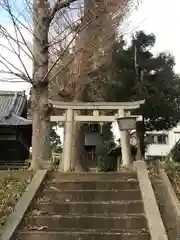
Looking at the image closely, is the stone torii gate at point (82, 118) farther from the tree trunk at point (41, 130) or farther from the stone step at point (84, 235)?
the stone step at point (84, 235)

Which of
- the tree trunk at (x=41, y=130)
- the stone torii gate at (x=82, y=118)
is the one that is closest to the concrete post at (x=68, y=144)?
the stone torii gate at (x=82, y=118)

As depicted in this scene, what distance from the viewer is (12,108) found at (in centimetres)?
1931

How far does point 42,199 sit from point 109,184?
151cm

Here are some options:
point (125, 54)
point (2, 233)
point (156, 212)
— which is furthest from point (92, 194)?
point (125, 54)

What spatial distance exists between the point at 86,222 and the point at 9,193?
1908 mm

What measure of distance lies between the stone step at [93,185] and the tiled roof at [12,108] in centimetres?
904

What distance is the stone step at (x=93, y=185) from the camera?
344 inches

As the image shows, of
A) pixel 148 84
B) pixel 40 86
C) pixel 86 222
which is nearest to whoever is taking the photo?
pixel 86 222

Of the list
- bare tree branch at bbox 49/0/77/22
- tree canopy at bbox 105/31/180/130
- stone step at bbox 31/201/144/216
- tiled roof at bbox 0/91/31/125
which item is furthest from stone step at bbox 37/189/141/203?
tree canopy at bbox 105/31/180/130

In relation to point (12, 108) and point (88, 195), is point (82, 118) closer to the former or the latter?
point (88, 195)

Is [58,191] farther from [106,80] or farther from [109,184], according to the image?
[106,80]

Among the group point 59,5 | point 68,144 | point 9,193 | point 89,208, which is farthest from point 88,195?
point 59,5

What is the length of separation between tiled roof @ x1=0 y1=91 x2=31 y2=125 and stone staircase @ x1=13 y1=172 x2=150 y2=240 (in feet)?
28.8

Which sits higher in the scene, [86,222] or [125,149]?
[125,149]
